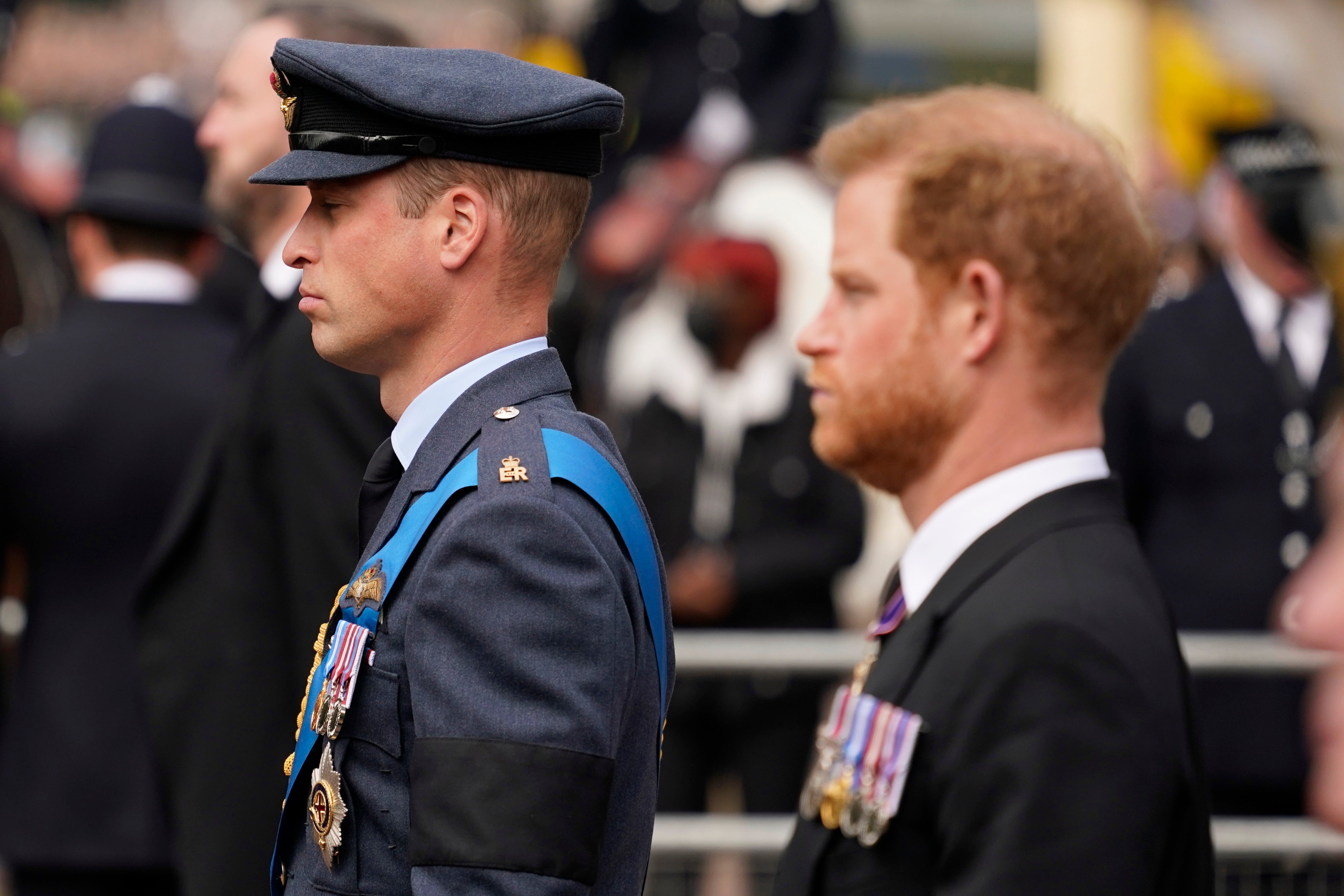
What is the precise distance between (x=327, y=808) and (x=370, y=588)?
0.84 feet

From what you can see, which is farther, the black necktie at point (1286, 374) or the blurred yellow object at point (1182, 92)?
the blurred yellow object at point (1182, 92)

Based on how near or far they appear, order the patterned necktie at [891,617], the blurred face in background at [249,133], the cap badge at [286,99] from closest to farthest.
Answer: the cap badge at [286,99] < the patterned necktie at [891,617] < the blurred face in background at [249,133]

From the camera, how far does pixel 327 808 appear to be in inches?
81.4

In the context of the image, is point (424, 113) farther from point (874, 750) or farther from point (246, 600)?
point (246, 600)

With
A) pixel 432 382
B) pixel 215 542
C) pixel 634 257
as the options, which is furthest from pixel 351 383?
pixel 634 257

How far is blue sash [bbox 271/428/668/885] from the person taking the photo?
207cm

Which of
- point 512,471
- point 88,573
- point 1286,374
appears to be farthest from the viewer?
point 1286,374

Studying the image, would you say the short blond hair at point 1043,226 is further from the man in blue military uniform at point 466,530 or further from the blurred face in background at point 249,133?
the blurred face in background at point 249,133

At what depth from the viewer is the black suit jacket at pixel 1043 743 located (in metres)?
2.11

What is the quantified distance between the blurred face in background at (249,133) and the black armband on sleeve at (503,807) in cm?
205

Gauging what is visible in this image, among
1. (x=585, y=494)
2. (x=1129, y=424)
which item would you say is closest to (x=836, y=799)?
(x=585, y=494)

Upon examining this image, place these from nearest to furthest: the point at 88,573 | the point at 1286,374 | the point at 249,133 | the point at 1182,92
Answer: the point at 249,133 → the point at 88,573 → the point at 1286,374 → the point at 1182,92

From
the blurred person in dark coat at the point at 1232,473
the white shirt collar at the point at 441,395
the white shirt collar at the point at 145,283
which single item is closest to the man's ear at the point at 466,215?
the white shirt collar at the point at 441,395

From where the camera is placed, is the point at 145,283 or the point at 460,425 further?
the point at 145,283
